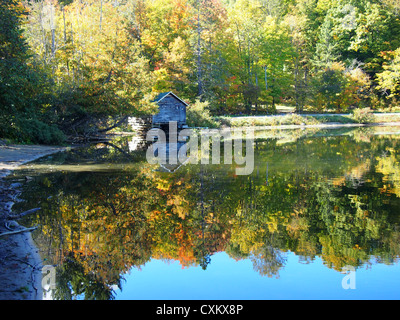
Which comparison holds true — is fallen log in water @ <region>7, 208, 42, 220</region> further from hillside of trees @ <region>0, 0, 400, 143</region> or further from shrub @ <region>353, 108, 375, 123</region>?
shrub @ <region>353, 108, 375, 123</region>

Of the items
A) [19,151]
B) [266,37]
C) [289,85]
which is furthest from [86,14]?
[19,151]

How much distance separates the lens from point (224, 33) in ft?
163

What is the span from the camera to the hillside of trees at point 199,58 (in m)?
26.2

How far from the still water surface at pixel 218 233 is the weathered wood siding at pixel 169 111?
22.7 meters

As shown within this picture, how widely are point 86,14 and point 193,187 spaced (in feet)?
133

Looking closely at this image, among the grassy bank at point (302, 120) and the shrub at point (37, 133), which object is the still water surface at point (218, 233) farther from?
the grassy bank at point (302, 120)

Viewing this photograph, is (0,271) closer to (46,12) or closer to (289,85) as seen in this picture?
(46,12)

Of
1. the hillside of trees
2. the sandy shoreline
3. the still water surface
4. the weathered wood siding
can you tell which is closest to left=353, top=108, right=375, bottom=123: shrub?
the hillside of trees

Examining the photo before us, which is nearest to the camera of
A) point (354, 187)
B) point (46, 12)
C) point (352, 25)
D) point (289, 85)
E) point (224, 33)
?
point (354, 187)

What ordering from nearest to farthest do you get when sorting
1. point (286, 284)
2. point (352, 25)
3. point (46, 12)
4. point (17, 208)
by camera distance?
point (286, 284) → point (17, 208) → point (46, 12) → point (352, 25)

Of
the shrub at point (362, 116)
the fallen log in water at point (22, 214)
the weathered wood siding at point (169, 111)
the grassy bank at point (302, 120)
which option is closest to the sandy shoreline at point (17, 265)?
the fallen log in water at point (22, 214)

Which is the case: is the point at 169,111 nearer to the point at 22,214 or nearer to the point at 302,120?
the point at 302,120

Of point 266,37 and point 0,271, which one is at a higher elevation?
point 266,37

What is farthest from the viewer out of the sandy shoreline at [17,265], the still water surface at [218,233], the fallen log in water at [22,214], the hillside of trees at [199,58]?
the hillside of trees at [199,58]
